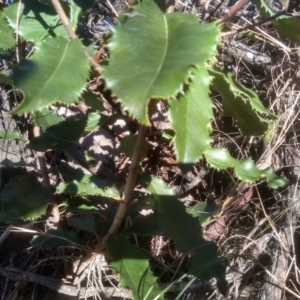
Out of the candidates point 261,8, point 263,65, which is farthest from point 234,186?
point 261,8

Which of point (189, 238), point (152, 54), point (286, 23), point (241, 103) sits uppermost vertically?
point (152, 54)

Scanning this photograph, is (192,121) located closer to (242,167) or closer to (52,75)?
(52,75)

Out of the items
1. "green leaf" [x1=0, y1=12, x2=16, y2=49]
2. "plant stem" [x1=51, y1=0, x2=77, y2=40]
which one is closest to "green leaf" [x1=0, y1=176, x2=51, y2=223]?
"green leaf" [x1=0, y1=12, x2=16, y2=49]

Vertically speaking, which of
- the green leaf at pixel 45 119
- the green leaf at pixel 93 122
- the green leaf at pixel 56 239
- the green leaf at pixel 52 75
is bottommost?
the green leaf at pixel 56 239

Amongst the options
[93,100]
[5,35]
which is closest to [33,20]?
[5,35]

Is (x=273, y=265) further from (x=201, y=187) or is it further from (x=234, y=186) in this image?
(x=201, y=187)

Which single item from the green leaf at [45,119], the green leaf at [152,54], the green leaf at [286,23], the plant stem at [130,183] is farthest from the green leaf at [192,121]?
the green leaf at [45,119]

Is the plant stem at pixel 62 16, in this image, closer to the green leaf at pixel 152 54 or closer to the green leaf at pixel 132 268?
the green leaf at pixel 152 54

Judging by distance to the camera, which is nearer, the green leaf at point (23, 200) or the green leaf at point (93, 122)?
the green leaf at point (93, 122)
